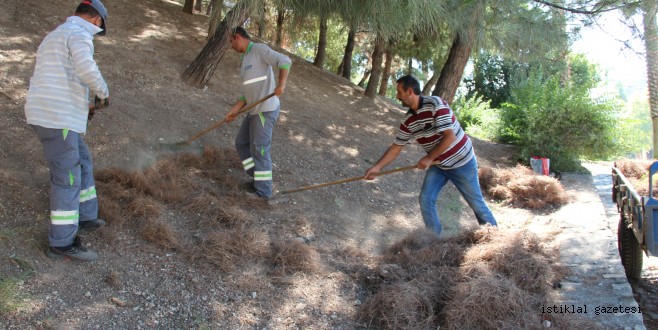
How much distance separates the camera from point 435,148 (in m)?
4.12

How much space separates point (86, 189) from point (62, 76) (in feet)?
2.52

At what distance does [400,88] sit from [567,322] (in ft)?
6.18

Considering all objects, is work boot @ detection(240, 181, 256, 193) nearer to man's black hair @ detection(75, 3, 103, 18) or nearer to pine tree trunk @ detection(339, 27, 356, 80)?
man's black hair @ detection(75, 3, 103, 18)

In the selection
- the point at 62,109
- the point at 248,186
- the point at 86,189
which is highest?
the point at 62,109

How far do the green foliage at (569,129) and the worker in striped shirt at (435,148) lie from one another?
4.40m

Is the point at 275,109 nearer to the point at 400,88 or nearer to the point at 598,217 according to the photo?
the point at 400,88

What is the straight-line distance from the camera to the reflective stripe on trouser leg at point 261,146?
4.66m

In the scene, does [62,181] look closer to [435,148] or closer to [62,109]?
[62,109]

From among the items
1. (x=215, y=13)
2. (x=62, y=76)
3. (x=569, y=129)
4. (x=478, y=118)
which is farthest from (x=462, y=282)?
(x=478, y=118)

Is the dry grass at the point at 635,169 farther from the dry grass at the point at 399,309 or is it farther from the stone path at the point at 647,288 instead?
the dry grass at the point at 399,309

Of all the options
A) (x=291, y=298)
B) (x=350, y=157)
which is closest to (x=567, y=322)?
(x=291, y=298)

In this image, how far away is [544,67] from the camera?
10.1 metres

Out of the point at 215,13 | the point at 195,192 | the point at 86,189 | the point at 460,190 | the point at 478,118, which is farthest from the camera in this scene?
the point at 478,118

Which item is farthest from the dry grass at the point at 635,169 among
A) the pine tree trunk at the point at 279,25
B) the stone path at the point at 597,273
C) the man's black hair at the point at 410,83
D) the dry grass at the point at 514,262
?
the pine tree trunk at the point at 279,25
